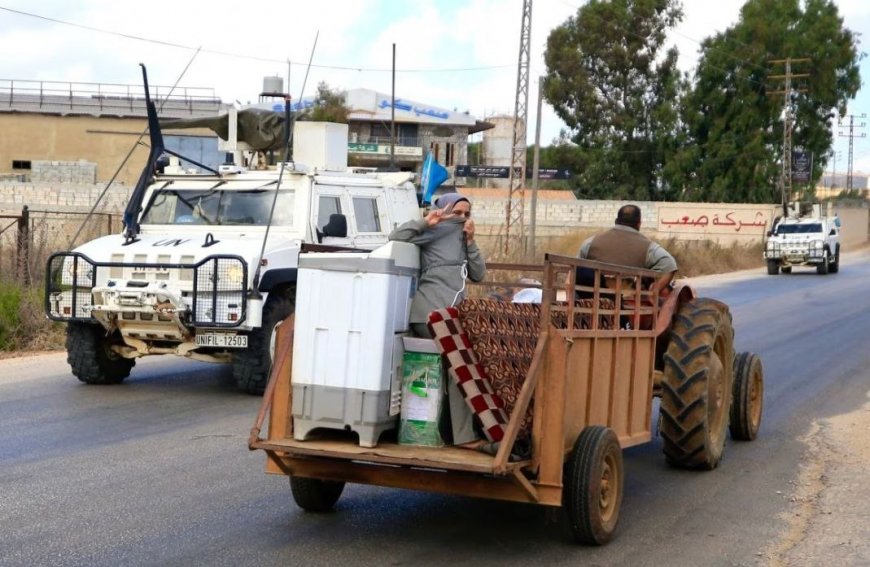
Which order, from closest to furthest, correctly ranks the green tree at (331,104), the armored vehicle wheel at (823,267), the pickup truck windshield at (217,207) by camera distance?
1. the pickup truck windshield at (217,207)
2. the armored vehicle wheel at (823,267)
3. the green tree at (331,104)

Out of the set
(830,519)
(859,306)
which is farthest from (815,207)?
Result: (830,519)

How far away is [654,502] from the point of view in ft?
25.5

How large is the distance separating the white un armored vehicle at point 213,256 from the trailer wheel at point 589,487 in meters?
5.27

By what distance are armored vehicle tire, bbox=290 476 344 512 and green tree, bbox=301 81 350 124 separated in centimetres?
6147

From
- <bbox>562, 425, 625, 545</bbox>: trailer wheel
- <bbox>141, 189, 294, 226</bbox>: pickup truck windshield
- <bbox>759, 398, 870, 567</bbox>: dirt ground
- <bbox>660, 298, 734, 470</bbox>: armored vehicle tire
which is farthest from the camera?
<bbox>141, 189, 294, 226</bbox>: pickup truck windshield

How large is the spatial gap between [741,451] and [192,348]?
17.4ft

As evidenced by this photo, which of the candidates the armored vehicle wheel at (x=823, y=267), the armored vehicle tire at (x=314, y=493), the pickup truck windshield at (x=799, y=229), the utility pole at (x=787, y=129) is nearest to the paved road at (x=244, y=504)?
the armored vehicle tire at (x=314, y=493)

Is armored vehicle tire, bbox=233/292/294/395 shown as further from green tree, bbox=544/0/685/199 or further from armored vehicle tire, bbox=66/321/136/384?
green tree, bbox=544/0/685/199

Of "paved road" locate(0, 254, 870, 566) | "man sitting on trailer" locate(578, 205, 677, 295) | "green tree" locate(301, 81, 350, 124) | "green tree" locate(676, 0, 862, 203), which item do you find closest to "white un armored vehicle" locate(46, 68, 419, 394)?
"paved road" locate(0, 254, 870, 566)

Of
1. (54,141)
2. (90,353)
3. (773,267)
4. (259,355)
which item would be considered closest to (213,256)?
(259,355)

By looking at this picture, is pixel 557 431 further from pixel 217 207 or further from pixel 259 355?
pixel 217 207

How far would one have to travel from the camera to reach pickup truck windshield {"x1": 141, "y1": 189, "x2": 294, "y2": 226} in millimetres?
12625

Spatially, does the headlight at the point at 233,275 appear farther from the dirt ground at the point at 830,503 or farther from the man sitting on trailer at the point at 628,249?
the dirt ground at the point at 830,503

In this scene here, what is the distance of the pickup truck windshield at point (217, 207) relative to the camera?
12.6 m
